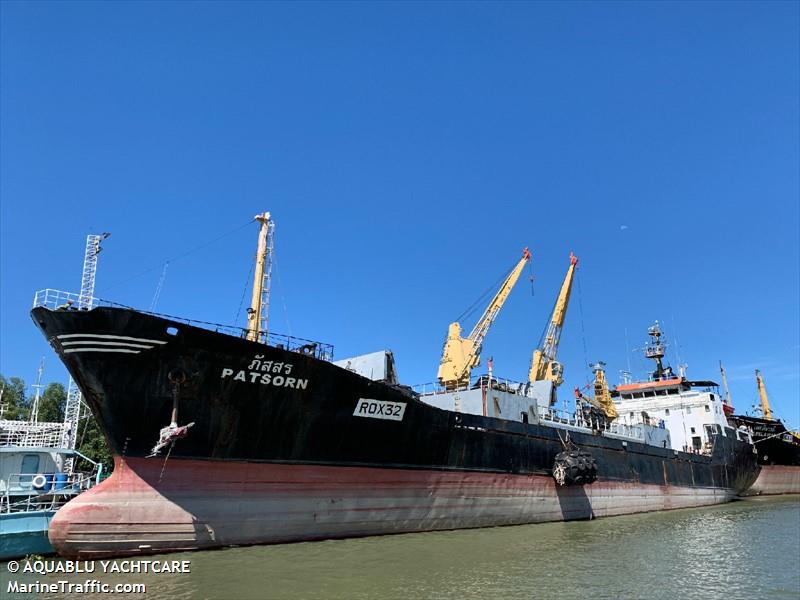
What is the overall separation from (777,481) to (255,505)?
4682 cm

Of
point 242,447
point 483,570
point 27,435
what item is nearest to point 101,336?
point 242,447

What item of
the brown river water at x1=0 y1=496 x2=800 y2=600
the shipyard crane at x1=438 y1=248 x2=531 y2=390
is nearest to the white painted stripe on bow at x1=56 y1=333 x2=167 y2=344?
the brown river water at x1=0 y1=496 x2=800 y2=600

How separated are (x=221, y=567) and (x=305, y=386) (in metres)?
5.04

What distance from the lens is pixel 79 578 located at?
1110 cm

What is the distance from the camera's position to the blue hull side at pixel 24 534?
1351 cm

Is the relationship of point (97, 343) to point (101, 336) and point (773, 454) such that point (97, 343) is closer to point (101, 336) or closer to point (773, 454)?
point (101, 336)

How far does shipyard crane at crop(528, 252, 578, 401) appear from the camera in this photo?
3503cm

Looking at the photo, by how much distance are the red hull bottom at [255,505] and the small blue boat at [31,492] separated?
197cm

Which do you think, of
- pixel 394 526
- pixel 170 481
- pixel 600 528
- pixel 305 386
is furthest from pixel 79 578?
pixel 600 528

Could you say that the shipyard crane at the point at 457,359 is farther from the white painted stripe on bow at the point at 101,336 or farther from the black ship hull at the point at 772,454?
the black ship hull at the point at 772,454

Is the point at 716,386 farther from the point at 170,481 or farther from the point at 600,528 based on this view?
the point at 170,481

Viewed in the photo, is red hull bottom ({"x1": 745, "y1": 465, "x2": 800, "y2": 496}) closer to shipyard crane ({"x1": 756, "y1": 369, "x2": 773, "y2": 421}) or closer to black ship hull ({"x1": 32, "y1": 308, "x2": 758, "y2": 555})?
shipyard crane ({"x1": 756, "y1": 369, "x2": 773, "y2": 421})

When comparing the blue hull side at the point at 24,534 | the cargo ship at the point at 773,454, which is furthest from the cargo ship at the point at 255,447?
the cargo ship at the point at 773,454

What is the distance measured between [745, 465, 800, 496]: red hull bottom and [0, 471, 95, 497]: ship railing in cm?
4535
